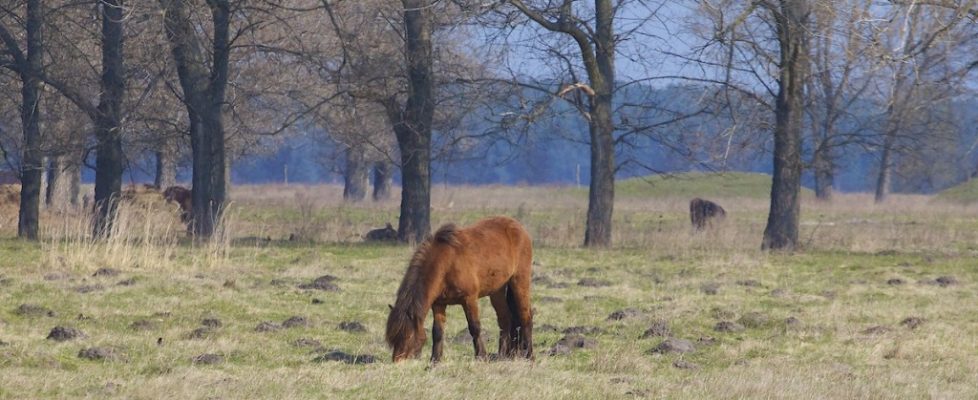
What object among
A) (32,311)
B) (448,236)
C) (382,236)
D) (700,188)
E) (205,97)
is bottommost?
(32,311)

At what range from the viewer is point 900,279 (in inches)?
764

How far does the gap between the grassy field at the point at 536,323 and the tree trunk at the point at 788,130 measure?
0.65 m

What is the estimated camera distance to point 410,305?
1046cm

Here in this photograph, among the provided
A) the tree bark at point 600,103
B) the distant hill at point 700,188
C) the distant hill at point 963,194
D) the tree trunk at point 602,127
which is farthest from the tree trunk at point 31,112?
the distant hill at point 963,194

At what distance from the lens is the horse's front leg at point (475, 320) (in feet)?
35.6

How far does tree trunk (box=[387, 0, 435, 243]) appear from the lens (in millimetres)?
25312

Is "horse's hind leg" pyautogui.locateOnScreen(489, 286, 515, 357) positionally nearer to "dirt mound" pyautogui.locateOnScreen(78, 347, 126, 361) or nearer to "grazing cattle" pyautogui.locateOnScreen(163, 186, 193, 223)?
"dirt mound" pyautogui.locateOnScreen(78, 347, 126, 361)

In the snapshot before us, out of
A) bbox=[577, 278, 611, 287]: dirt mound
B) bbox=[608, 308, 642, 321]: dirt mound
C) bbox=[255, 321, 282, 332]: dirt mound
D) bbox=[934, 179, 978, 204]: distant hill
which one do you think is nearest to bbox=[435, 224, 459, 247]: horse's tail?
bbox=[255, 321, 282, 332]: dirt mound

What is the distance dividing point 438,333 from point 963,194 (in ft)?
173

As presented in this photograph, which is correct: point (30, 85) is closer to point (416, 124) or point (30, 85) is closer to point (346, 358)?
point (416, 124)

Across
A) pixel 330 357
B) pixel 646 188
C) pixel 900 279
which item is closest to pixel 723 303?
pixel 900 279

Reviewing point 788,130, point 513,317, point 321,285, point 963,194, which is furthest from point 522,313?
point 963,194

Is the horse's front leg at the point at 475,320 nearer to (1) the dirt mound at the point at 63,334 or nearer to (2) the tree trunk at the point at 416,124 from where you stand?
(1) the dirt mound at the point at 63,334

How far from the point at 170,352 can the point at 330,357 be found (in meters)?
1.36
